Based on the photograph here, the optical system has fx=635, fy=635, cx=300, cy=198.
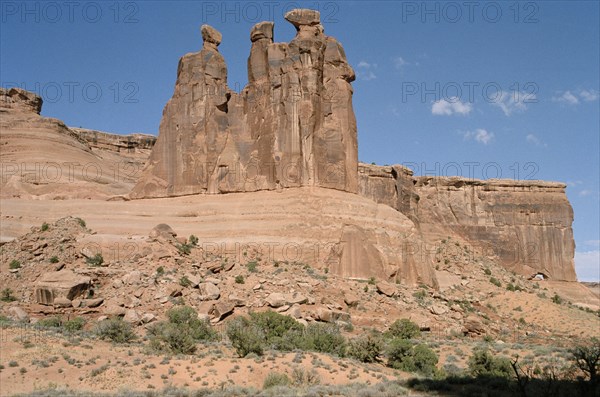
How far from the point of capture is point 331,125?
43.8 metres

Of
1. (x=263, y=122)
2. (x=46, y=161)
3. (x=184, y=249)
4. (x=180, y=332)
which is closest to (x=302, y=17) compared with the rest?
(x=263, y=122)

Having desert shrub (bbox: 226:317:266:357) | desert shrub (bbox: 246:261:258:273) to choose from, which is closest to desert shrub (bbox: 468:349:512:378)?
desert shrub (bbox: 226:317:266:357)

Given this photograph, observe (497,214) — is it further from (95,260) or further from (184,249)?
(95,260)

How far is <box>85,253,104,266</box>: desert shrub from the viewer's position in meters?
36.5

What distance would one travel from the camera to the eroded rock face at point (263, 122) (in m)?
42.6

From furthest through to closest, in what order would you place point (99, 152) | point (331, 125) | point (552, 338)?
point (99, 152)
point (331, 125)
point (552, 338)

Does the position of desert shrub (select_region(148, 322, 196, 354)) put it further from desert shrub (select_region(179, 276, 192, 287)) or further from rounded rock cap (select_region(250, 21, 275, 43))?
rounded rock cap (select_region(250, 21, 275, 43))

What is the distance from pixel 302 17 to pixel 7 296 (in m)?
26.2

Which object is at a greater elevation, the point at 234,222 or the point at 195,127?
the point at 195,127

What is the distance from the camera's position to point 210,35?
48.3 m

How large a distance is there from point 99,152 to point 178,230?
4456 centimetres

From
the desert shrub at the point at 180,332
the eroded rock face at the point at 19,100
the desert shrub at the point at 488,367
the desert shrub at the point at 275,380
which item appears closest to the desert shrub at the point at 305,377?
the desert shrub at the point at 275,380

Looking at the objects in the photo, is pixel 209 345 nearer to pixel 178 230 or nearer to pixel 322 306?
pixel 322 306

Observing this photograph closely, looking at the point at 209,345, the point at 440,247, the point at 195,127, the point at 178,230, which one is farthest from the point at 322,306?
the point at 440,247
